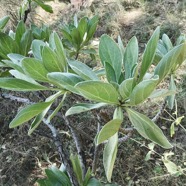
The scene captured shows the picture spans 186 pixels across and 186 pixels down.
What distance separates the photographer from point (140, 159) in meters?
1.59

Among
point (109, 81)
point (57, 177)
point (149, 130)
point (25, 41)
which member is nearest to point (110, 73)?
point (109, 81)

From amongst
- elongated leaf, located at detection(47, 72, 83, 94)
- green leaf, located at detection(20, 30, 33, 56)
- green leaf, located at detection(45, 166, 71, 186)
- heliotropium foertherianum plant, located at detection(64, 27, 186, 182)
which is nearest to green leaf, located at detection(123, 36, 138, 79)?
heliotropium foertherianum plant, located at detection(64, 27, 186, 182)

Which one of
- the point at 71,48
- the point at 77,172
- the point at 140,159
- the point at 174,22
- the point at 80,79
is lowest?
the point at 140,159

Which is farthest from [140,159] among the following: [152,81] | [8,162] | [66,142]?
[152,81]

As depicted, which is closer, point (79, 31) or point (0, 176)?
point (79, 31)

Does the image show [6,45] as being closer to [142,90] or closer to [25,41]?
[25,41]

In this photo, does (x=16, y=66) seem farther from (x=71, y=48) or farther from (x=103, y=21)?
(x=103, y=21)

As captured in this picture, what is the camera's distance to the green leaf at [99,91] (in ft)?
1.51

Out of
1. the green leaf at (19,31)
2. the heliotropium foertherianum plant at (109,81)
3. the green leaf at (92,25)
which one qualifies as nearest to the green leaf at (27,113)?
the heliotropium foertherianum plant at (109,81)

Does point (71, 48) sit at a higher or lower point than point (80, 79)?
lower

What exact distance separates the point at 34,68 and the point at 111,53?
0.14 meters

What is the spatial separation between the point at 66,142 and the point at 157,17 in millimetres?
1192

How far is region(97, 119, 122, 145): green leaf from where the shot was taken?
19.5 inches

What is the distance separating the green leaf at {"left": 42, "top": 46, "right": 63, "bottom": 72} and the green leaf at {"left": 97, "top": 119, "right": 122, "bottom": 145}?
14 cm
